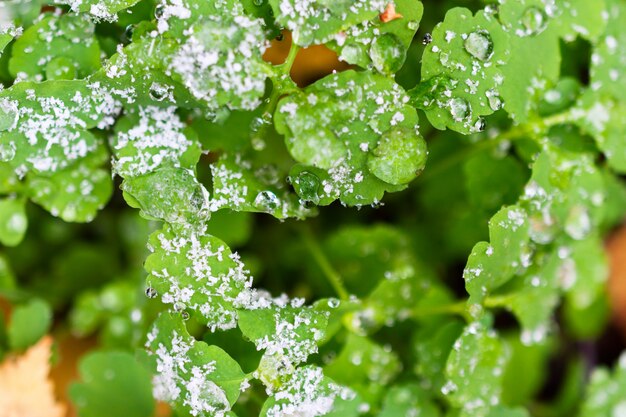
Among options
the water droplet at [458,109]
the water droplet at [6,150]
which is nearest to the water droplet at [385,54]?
the water droplet at [458,109]

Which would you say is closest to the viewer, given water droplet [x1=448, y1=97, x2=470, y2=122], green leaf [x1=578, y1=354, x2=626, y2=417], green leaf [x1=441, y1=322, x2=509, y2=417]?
water droplet [x1=448, y1=97, x2=470, y2=122]

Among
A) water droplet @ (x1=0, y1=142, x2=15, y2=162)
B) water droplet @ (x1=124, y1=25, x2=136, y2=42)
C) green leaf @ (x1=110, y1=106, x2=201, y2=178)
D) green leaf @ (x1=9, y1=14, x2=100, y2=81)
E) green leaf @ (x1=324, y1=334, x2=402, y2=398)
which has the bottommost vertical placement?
green leaf @ (x1=324, y1=334, x2=402, y2=398)

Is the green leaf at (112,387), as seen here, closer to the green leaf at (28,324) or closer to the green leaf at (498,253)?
the green leaf at (28,324)

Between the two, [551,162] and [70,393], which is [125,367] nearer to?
[70,393]

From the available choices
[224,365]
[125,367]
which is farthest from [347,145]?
[125,367]

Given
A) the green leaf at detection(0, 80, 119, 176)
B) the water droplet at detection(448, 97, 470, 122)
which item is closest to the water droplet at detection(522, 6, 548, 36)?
the water droplet at detection(448, 97, 470, 122)

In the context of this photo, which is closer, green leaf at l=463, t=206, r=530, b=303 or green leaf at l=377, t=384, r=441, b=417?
green leaf at l=463, t=206, r=530, b=303

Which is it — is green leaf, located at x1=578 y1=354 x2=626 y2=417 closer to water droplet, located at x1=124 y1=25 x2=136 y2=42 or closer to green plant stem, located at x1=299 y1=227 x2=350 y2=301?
green plant stem, located at x1=299 y1=227 x2=350 y2=301

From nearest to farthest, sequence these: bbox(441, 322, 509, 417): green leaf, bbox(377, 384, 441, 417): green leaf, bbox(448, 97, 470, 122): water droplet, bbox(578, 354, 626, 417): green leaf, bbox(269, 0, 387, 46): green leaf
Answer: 1. bbox(269, 0, 387, 46): green leaf
2. bbox(448, 97, 470, 122): water droplet
3. bbox(441, 322, 509, 417): green leaf
4. bbox(377, 384, 441, 417): green leaf
5. bbox(578, 354, 626, 417): green leaf
